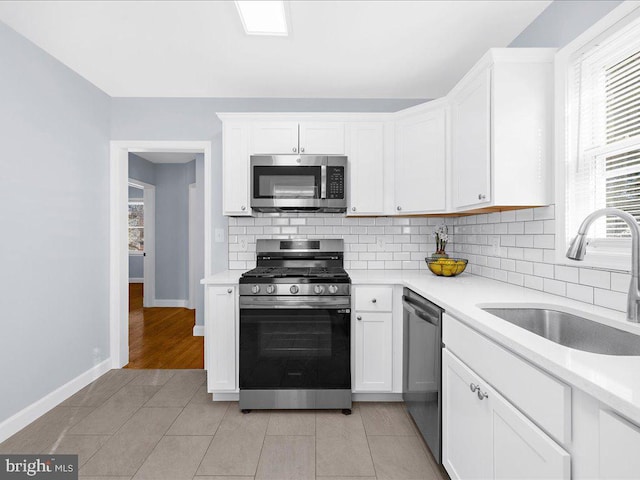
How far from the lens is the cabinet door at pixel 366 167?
2.71 m

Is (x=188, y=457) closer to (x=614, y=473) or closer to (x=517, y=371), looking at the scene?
(x=517, y=371)

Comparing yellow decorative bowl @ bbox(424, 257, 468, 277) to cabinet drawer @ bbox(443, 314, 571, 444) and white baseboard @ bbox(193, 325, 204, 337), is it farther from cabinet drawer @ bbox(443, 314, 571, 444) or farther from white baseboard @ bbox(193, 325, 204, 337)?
white baseboard @ bbox(193, 325, 204, 337)

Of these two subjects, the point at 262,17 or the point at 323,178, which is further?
the point at 323,178

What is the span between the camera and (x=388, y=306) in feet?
7.97

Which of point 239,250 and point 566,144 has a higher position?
point 566,144

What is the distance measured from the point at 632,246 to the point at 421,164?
1522 millimetres

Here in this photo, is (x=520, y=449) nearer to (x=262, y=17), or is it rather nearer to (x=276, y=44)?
(x=262, y=17)

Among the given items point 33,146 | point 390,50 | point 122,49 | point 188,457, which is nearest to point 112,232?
point 33,146

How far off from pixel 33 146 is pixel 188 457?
226 centimetres

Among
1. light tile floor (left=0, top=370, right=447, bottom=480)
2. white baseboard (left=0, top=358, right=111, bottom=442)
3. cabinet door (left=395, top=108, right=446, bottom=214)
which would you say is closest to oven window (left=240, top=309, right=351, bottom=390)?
light tile floor (left=0, top=370, right=447, bottom=480)

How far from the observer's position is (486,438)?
127 cm

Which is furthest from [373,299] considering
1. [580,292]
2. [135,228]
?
[135,228]

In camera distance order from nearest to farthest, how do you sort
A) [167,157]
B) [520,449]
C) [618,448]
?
[618,448], [520,449], [167,157]

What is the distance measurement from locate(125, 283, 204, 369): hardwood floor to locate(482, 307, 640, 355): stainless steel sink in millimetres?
2818
